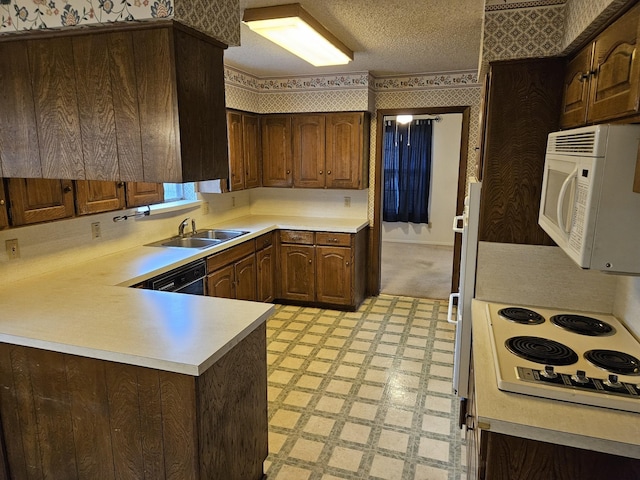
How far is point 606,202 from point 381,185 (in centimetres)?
369

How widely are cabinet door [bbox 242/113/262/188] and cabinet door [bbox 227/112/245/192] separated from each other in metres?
0.08

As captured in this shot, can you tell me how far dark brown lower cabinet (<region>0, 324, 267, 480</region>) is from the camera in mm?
1642

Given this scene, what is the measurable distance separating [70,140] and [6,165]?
41 centimetres

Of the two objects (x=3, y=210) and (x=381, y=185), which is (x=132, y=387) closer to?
(x=3, y=210)

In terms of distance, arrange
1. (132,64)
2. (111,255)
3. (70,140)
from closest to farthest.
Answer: (132,64) < (70,140) < (111,255)

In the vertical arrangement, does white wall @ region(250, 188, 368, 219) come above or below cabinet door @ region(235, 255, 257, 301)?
above

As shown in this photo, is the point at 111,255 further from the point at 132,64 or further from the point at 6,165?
the point at 132,64

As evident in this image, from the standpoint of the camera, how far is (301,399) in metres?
2.92

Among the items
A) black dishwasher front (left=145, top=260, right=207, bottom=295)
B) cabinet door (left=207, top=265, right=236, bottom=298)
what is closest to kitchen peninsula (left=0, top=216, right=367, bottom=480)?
black dishwasher front (left=145, top=260, right=207, bottom=295)

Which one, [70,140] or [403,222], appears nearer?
[70,140]

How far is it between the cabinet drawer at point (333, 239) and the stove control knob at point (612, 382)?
10.1 feet

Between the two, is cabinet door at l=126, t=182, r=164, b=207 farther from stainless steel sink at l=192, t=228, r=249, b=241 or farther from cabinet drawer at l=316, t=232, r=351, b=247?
cabinet drawer at l=316, t=232, r=351, b=247

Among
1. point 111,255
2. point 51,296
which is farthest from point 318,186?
point 51,296

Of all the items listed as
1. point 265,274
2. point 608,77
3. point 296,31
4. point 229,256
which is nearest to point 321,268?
point 265,274
